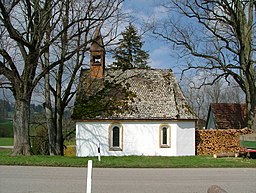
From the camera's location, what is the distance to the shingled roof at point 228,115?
148 ft

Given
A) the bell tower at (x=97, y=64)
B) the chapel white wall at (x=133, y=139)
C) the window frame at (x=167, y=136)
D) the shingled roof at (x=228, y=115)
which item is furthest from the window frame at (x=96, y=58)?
the shingled roof at (x=228, y=115)

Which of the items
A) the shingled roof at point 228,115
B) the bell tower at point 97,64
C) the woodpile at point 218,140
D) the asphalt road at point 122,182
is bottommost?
the asphalt road at point 122,182

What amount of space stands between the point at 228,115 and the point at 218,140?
605 inches

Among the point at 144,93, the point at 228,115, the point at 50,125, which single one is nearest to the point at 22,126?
the point at 50,125

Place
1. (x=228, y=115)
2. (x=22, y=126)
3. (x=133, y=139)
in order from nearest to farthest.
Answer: (x=22, y=126)
(x=133, y=139)
(x=228, y=115)

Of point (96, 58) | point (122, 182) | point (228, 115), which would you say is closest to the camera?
point (122, 182)

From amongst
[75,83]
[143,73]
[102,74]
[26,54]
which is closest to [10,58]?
[26,54]

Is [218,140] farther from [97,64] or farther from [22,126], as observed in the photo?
[22,126]

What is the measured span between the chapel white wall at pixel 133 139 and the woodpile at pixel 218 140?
2302mm

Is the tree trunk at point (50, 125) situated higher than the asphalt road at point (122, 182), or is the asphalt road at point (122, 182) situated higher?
the tree trunk at point (50, 125)

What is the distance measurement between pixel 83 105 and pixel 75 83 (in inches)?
73.8

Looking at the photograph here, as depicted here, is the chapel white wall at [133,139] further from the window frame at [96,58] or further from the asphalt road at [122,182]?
the asphalt road at [122,182]

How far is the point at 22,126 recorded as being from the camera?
24.6 metres

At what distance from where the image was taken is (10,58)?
23.4m
